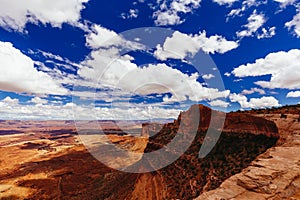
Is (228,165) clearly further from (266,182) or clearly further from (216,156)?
(266,182)

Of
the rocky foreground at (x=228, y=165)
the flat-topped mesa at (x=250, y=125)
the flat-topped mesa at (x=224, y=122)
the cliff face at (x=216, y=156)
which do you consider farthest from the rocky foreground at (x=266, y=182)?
the flat-topped mesa at (x=224, y=122)

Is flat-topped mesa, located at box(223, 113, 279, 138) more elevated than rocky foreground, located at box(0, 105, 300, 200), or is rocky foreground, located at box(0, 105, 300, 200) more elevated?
flat-topped mesa, located at box(223, 113, 279, 138)

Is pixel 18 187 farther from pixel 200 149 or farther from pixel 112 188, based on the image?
pixel 200 149

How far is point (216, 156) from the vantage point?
68.3 feet

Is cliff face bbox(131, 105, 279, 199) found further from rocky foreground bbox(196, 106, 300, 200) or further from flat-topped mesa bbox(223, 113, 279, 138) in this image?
rocky foreground bbox(196, 106, 300, 200)

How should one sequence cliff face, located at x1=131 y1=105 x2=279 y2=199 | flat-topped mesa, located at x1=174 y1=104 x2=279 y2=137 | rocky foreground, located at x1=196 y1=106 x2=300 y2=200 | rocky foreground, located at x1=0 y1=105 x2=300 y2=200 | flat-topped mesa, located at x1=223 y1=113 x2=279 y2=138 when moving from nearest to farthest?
rocky foreground, located at x1=196 y1=106 x2=300 y2=200 → rocky foreground, located at x1=0 y1=105 x2=300 y2=200 → cliff face, located at x1=131 y1=105 x2=279 y2=199 → flat-topped mesa, located at x1=223 y1=113 x2=279 y2=138 → flat-topped mesa, located at x1=174 y1=104 x2=279 y2=137

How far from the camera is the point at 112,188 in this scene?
35375 millimetres

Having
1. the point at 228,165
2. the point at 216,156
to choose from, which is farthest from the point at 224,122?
the point at 228,165

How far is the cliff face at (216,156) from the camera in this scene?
1759 centimetres

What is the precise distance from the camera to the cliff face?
1759cm

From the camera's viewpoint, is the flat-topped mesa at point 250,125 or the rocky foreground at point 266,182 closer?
the rocky foreground at point 266,182

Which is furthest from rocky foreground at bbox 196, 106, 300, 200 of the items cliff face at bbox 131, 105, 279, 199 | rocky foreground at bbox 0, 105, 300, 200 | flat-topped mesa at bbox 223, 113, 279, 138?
flat-topped mesa at bbox 223, 113, 279, 138

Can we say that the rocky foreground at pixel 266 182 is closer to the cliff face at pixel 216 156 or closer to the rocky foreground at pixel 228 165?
the rocky foreground at pixel 228 165

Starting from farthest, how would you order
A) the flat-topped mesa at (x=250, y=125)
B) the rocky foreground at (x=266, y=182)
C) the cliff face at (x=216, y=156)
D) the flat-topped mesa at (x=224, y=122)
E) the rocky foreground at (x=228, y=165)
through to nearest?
the flat-topped mesa at (x=224, y=122) → the flat-topped mesa at (x=250, y=125) → the cliff face at (x=216, y=156) → the rocky foreground at (x=228, y=165) → the rocky foreground at (x=266, y=182)
